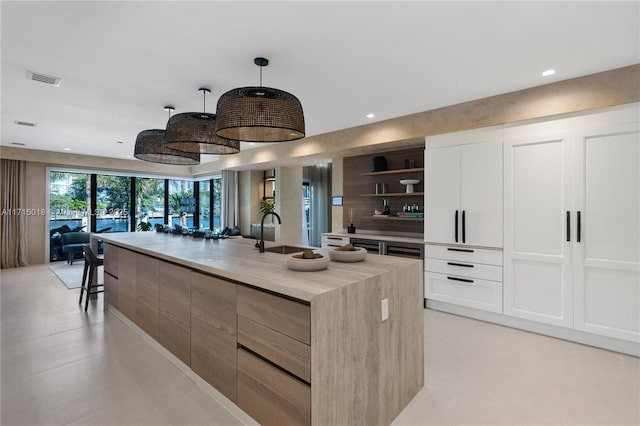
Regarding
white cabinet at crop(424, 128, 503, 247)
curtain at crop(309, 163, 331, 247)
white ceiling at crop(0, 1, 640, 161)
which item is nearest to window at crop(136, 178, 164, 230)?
curtain at crop(309, 163, 331, 247)

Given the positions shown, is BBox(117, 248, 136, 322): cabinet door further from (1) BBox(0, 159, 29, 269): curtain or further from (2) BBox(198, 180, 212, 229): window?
(2) BBox(198, 180, 212, 229): window

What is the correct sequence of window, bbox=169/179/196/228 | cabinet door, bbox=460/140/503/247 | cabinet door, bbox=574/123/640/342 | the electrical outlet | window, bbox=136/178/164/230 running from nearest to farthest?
the electrical outlet
cabinet door, bbox=574/123/640/342
cabinet door, bbox=460/140/503/247
window, bbox=136/178/164/230
window, bbox=169/179/196/228

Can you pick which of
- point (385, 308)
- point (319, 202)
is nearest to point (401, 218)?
point (385, 308)

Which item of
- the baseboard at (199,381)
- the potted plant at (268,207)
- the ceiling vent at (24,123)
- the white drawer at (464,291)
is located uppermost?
the ceiling vent at (24,123)

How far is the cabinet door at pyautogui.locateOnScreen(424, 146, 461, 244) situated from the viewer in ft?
12.7

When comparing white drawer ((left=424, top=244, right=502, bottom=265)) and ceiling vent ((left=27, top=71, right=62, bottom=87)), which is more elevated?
ceiling vent ((left=27, top=71, right=62, bottom=87))

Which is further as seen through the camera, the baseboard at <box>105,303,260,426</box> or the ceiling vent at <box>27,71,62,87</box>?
the ceiling vent at <box>27,71,62,87</box>

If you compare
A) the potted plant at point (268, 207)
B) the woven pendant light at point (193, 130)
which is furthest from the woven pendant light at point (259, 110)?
the potted plant at point (268, 207)

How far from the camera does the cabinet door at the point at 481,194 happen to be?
11.6ft

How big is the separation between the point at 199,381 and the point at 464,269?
120 inches

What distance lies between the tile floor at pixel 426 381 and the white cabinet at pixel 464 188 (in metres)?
1.09

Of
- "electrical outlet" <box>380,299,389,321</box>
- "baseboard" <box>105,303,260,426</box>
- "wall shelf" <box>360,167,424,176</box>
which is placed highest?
"wall shelf" <box>360,167,424,176</box>

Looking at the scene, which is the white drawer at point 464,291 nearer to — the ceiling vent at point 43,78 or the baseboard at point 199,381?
the baseboard at point 199,381

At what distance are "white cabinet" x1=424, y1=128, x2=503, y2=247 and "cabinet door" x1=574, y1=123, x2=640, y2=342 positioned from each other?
746 millimetres
